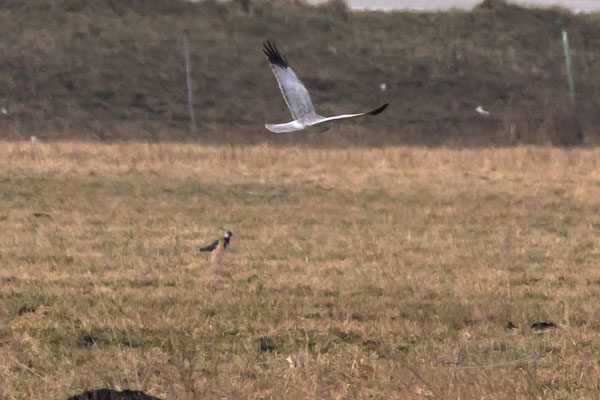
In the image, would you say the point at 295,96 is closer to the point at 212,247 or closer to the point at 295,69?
the point at 212,247

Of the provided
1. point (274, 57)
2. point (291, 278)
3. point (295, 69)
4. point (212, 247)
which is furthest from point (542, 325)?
point (295, 69)

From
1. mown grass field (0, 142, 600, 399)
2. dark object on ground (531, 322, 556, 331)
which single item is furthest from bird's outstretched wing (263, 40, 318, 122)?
dark object on ground (531, 322, 556, 331)

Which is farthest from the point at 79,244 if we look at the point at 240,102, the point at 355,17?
the point at 355,17

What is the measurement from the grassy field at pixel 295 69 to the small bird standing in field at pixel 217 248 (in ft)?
46.2

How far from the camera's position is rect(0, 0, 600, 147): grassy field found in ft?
92.6

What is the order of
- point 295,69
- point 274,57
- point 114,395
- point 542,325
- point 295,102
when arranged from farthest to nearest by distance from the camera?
point 295,69
point 274,57
point 542,325
point 295,102
point 114,395

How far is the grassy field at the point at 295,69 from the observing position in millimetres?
28234

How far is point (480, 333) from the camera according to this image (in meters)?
6.84

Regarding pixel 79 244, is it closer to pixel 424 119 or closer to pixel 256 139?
pixel 256 139

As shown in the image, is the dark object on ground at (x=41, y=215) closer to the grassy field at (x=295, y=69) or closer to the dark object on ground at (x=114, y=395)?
the dark object on ground at (x=114, y=395)

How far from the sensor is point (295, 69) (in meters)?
34.7

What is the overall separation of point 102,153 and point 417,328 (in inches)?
489

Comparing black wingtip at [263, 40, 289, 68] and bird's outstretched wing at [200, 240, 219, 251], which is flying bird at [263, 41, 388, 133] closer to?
black wingtip at [263, 40, 289, 68]

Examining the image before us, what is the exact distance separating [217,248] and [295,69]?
83.4ft
